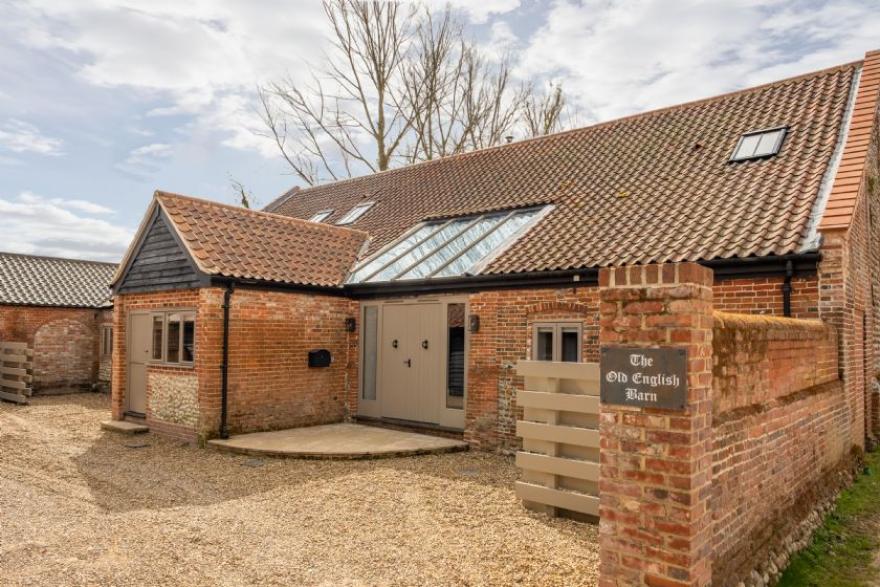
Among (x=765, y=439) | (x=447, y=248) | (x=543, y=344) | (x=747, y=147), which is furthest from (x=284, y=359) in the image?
(x=747, y=147)

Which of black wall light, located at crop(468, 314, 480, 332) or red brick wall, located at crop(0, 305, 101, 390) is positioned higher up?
black wall light, located at crop(468, 314, 480, 332)

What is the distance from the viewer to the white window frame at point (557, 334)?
29.6ft

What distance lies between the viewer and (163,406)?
36.8ft

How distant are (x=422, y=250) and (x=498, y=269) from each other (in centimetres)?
265

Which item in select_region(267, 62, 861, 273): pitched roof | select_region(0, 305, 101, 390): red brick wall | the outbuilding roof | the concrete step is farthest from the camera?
select_region(0, 305, 101, 390): red brick wall

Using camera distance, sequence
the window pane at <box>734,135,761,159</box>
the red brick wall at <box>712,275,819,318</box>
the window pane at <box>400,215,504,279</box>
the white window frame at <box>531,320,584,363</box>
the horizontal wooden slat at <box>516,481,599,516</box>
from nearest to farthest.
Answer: the horizontal wooden slat at <box>516,481,599,516</box> < the red brick wall at <box>712,275,819,318</box> < the white window frame at <box>531,320,584,363</box> < the window pane at <box>734,135,761,159</box> < the window pane at <box>400,215,504,279</box>

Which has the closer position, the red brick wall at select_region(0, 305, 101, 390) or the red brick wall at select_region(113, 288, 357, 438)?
the red brick wall at select_region(113, 288, 357, 438)

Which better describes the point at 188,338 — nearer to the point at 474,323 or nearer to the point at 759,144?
the point at 474,323

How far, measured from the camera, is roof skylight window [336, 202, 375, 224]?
16.2 m

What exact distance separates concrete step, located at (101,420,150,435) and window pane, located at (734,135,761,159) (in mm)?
11847

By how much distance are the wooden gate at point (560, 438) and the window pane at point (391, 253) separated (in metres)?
6.13

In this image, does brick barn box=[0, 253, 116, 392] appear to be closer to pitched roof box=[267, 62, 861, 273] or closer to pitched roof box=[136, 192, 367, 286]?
pitched roof box=[136, 192, 367, 286]

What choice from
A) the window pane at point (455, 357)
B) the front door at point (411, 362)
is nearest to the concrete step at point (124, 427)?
the front door at point (411, 362)

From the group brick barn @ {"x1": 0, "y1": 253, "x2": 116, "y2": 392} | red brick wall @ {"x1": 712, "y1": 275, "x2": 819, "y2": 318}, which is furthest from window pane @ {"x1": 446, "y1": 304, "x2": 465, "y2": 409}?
brick barn @ {"x1": 0, "y1": 253, "x2": 116, "y2": 392}
